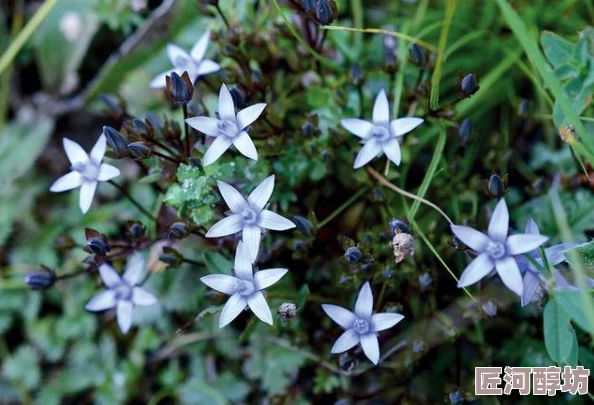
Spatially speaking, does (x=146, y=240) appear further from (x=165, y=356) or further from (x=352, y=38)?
(x=352, y=38)

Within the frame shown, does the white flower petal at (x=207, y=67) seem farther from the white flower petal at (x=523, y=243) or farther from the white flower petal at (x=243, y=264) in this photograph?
the white flower petal at (x=523, y=243)

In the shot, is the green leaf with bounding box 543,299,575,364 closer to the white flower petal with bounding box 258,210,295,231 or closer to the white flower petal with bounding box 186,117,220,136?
the white flower petal with bounding box 258,210,295,231

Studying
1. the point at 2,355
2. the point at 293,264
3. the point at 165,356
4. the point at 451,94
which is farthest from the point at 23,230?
the point at 451,94

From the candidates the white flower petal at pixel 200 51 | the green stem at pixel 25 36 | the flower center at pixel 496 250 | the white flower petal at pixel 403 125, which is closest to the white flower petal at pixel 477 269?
the flower center at pixel 496 250

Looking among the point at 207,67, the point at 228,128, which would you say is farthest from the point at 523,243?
the point at 207,67

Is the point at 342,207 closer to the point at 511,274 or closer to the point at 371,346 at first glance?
the point at 371,346
